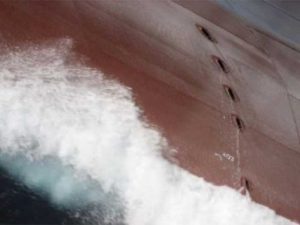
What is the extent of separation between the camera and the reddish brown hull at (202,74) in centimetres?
295

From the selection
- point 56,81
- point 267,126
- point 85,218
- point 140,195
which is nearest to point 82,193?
point 85,218

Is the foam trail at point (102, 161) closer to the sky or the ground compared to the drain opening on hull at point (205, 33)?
closer to the ground

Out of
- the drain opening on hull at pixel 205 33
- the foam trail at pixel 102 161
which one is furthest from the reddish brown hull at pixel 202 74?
the foam trail at pixel 102 161

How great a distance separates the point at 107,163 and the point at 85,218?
18.7 inches

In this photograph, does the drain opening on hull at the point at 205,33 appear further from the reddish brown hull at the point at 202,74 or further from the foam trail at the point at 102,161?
the foam trail at the point at 102,161

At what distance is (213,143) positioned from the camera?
3699 millimetres

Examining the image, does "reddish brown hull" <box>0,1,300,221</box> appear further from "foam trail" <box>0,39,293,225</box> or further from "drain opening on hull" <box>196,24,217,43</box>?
"foam trail" <box>0,39,293,225</box>

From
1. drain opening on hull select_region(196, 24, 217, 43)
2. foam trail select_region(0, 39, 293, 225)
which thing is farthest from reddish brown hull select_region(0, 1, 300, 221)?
foam trail select_region(0, 39, 293, 225)

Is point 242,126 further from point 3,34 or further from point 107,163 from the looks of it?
point 3,34

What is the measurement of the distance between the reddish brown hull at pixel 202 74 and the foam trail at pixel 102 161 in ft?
0.46

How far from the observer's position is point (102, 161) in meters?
4.00

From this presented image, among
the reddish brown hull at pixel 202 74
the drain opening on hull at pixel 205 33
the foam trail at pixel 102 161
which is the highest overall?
the drain opening on hull at pixel 205 33

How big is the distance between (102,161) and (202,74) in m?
1.20

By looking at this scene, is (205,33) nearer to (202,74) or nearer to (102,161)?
(202,74)
